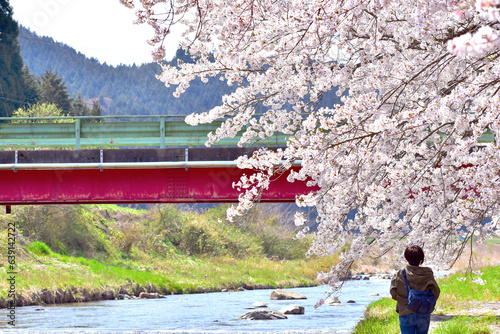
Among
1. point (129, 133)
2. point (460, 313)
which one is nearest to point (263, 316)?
point (129, 133)

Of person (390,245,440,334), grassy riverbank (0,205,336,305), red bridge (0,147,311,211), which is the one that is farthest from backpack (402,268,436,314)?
grassy riverbank (0,205,336,305)

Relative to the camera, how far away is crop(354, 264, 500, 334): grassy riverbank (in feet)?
33.2

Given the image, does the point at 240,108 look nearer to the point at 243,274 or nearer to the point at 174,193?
the point at 174,193

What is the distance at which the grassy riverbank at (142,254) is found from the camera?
91.9 ft

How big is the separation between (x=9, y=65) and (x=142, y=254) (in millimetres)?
27301

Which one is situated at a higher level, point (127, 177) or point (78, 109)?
point (78, 109)

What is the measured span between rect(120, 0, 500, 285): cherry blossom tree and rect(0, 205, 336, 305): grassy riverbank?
1280 cm

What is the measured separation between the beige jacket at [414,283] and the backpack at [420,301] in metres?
0.05

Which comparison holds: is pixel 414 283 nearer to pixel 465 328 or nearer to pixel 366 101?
pixel 366 101

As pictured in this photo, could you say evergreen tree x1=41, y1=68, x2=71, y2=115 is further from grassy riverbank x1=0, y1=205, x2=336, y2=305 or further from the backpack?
the backpack

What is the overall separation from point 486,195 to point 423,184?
1184 millimetres

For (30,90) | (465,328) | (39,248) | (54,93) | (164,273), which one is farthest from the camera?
(54,93)

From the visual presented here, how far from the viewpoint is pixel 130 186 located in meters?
15.6

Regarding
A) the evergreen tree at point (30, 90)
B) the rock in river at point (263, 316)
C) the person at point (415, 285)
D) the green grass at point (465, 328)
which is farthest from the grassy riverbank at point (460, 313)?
the evergreen tree at point (30, 90)
